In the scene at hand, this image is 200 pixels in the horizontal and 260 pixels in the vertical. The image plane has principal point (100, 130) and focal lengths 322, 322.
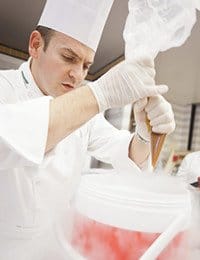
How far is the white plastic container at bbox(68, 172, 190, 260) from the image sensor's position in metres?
0.44

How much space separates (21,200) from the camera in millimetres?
726

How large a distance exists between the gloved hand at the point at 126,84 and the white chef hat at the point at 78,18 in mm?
372

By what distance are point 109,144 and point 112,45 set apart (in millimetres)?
487

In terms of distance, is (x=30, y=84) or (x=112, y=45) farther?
(x=112, y=45)

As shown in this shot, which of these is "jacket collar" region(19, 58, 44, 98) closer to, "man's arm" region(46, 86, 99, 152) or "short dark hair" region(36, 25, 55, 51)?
"short dark hair" region(36, 25, 55, 51)

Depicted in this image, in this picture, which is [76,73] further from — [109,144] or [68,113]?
[68,113]

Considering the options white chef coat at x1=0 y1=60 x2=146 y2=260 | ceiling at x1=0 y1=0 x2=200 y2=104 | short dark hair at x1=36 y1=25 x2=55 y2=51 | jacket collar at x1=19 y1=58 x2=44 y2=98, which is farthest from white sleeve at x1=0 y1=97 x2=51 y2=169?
ceiling at x1=0 y1=0 x2=200 y2=104

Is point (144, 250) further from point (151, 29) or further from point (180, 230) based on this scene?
point (151, 29)

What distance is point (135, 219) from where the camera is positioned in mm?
445

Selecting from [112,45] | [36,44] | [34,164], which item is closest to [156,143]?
[34,164]

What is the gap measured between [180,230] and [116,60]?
3.80ft

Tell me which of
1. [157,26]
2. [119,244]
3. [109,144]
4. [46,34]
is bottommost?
[109,144]

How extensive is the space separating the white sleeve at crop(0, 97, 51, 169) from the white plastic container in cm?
10

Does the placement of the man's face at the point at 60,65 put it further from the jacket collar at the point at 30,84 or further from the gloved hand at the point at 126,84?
the gloved hand at the point at 126,84
